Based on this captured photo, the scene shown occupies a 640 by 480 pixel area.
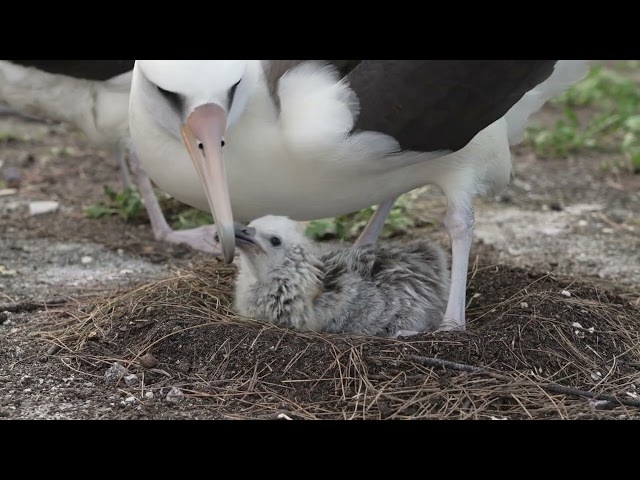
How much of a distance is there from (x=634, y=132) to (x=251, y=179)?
21.2ft

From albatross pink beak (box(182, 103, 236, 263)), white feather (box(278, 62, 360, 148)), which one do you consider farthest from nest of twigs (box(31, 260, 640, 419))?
white feather (box(278, 62, 360, 148))

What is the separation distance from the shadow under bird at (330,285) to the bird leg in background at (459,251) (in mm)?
190

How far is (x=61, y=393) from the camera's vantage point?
449 centimetres

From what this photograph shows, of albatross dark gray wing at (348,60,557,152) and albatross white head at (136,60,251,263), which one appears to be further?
albatross dark gray wing at (348,60,557,152)

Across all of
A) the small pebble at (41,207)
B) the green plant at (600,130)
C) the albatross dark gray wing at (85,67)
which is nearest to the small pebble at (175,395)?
the albatross dark gray wing at (85,67)

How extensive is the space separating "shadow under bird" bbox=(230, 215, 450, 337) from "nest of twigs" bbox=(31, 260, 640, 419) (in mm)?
230

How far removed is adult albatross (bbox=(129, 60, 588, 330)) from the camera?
459 centimetres

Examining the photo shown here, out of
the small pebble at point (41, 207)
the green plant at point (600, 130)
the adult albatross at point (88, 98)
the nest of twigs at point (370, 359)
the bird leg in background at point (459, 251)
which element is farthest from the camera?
the green plant at point (600, 130)

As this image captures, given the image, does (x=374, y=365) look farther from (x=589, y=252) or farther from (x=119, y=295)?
(x=589, y=252)

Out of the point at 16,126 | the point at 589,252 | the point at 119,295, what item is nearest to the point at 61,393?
the point at 119,295

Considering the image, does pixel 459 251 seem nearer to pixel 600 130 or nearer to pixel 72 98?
pixel 72 98

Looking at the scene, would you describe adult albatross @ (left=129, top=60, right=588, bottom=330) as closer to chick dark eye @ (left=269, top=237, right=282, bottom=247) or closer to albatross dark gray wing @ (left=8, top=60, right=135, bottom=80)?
chick dark eye @ (left=269, top=237, right=282, bottom=247)

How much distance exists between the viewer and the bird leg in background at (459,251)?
5.34 m

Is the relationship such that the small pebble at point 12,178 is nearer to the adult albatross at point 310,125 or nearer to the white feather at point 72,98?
the white feather at point 72,98
